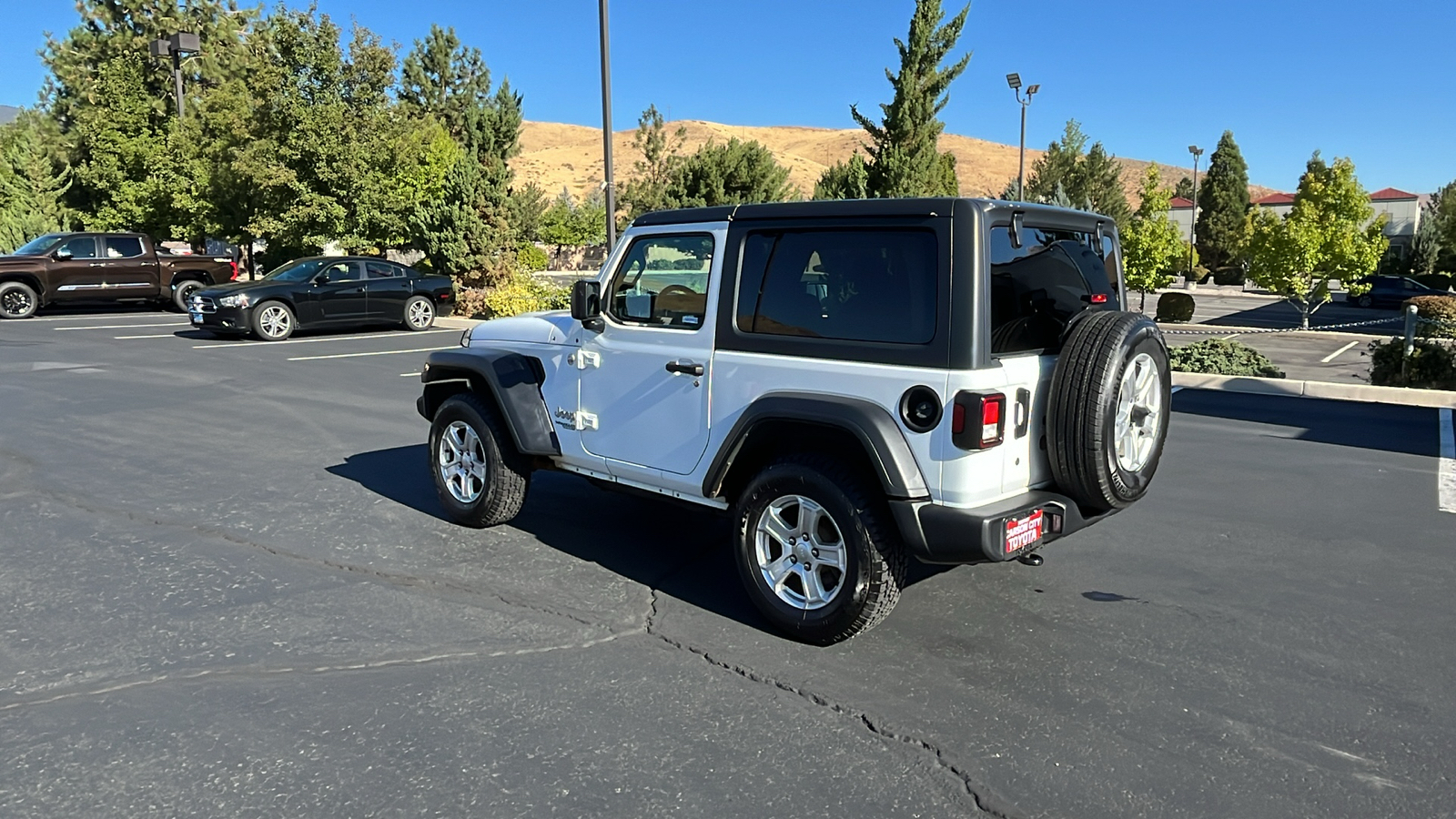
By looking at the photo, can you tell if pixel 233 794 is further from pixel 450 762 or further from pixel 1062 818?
pixel 1062 818

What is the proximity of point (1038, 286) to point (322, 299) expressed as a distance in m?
16.3

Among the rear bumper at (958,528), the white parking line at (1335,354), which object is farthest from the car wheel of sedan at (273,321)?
the white parking line at (1335,354)

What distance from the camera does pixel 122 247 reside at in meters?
22.4

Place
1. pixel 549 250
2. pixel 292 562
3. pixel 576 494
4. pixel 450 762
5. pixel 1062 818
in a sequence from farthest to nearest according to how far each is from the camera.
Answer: pixel 549 250, pixel 576 494, pixel 292 562, pixel 450 762, pixel 1062 818

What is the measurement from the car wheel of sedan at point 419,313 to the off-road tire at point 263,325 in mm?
2227

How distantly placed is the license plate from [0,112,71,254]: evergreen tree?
3897 cm

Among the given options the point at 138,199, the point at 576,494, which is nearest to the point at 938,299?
the point at 576,494

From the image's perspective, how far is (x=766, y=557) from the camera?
4387 mm

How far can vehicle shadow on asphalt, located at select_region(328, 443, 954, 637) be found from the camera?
4.98m

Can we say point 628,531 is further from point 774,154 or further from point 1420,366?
point 774,154

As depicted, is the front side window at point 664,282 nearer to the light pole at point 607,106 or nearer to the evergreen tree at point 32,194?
the light pole at point 607,106

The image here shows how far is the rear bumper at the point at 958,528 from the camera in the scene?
3814mm

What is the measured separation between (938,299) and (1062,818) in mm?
1893

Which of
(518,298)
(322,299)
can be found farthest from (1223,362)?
(322,299)
